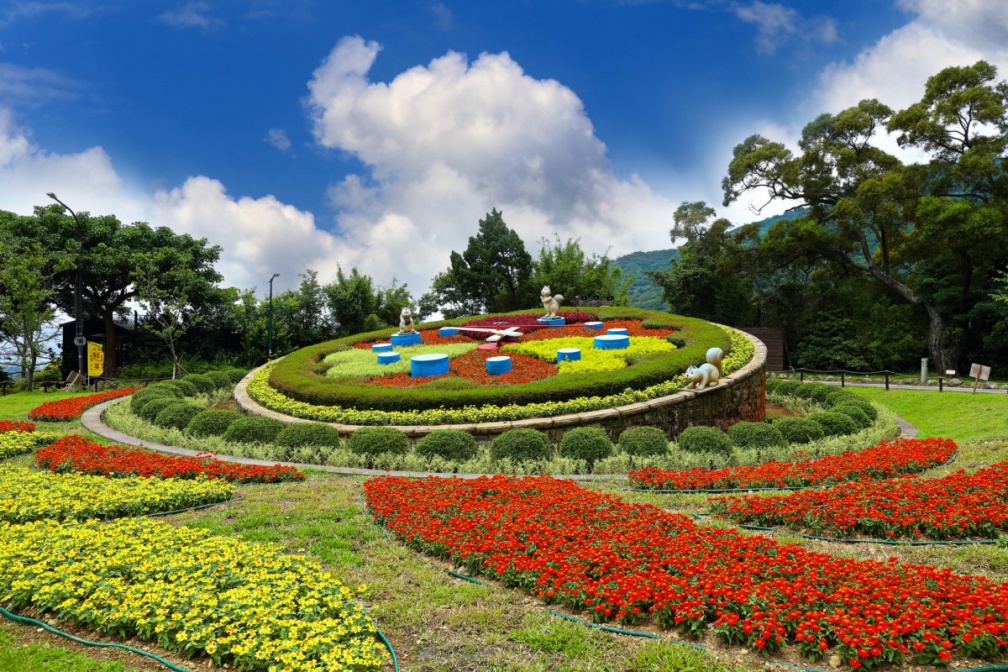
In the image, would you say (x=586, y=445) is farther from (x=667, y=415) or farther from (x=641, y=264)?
(x=641, y=264)

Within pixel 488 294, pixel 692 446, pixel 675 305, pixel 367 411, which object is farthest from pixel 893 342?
pixel 367 411

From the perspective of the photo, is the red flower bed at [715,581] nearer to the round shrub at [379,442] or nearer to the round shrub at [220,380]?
the round shrub at [379,442]

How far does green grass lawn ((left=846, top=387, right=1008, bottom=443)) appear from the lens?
11500 millimetres

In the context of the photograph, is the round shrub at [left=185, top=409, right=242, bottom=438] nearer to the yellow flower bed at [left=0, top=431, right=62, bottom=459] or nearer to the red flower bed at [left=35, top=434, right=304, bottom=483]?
the red flower bed at [left=35, top=434, right=304, bottom=483]

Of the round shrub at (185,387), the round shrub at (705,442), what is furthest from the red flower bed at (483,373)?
the round shrub at (185,387)

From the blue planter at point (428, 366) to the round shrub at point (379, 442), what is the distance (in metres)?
3.68

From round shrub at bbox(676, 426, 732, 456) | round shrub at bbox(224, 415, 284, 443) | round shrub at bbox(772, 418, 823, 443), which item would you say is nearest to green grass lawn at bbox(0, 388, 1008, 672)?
round shrub at bbox(676, 426, 732, 456)

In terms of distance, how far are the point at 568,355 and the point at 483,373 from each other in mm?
1848

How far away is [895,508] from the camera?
6.35 meters

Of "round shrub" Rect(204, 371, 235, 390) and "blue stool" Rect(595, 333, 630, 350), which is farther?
"round shrub" Rect(204, 371, 235, 390)

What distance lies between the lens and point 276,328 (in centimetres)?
2978

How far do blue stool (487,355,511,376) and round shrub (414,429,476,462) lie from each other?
4025mm

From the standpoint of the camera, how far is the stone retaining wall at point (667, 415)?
1044 centimetres

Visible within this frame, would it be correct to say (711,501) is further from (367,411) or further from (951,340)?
(951,340)
